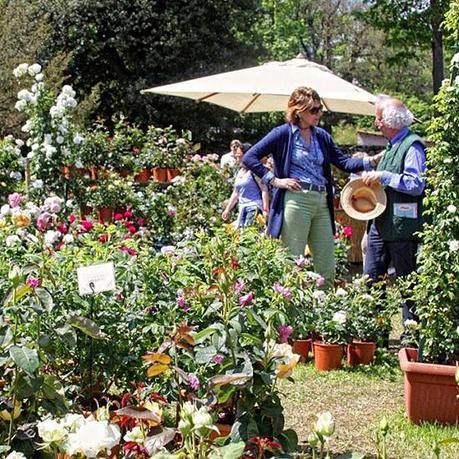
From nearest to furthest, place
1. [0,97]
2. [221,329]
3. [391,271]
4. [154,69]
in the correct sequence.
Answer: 1. [221,329]
2. [391,271]
3. [0,97]
4. [154,69]

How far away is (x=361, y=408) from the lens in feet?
13.7

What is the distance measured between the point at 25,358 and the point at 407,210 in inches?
134

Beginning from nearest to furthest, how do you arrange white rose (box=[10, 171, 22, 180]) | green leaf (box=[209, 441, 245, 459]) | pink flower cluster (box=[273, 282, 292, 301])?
green leaf (box=[209, 441, 245, 459])
pink flower cluster (box=[273, 282, 292, 301])
white rose (box=[10, 171, 22, 180])

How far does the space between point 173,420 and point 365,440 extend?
0.87m

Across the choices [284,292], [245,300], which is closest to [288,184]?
[284,292]

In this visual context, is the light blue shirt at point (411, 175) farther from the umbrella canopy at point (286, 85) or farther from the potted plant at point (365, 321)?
the umbrella canopy at point (286, 85)

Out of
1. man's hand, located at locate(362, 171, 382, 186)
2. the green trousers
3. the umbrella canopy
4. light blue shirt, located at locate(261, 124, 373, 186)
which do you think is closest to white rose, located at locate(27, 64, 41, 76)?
the umbrella canopy

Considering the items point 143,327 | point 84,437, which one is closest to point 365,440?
point 143,327

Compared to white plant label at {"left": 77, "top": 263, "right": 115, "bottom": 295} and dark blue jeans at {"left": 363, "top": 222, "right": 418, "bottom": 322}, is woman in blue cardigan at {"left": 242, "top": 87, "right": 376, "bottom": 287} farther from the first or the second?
white plant label at {"left": 77, "top": 263, "right": 115, "bottom": 295}

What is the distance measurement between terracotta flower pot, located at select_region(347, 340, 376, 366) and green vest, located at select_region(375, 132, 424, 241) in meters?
0.68

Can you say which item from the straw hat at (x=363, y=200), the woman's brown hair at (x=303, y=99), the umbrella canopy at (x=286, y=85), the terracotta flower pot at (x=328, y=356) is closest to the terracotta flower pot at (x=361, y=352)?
the terracotta flower pot at (x=328, y=356)

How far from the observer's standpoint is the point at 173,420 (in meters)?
3.51

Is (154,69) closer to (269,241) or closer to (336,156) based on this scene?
(336,156)

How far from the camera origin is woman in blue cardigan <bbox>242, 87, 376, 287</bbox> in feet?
17.2
